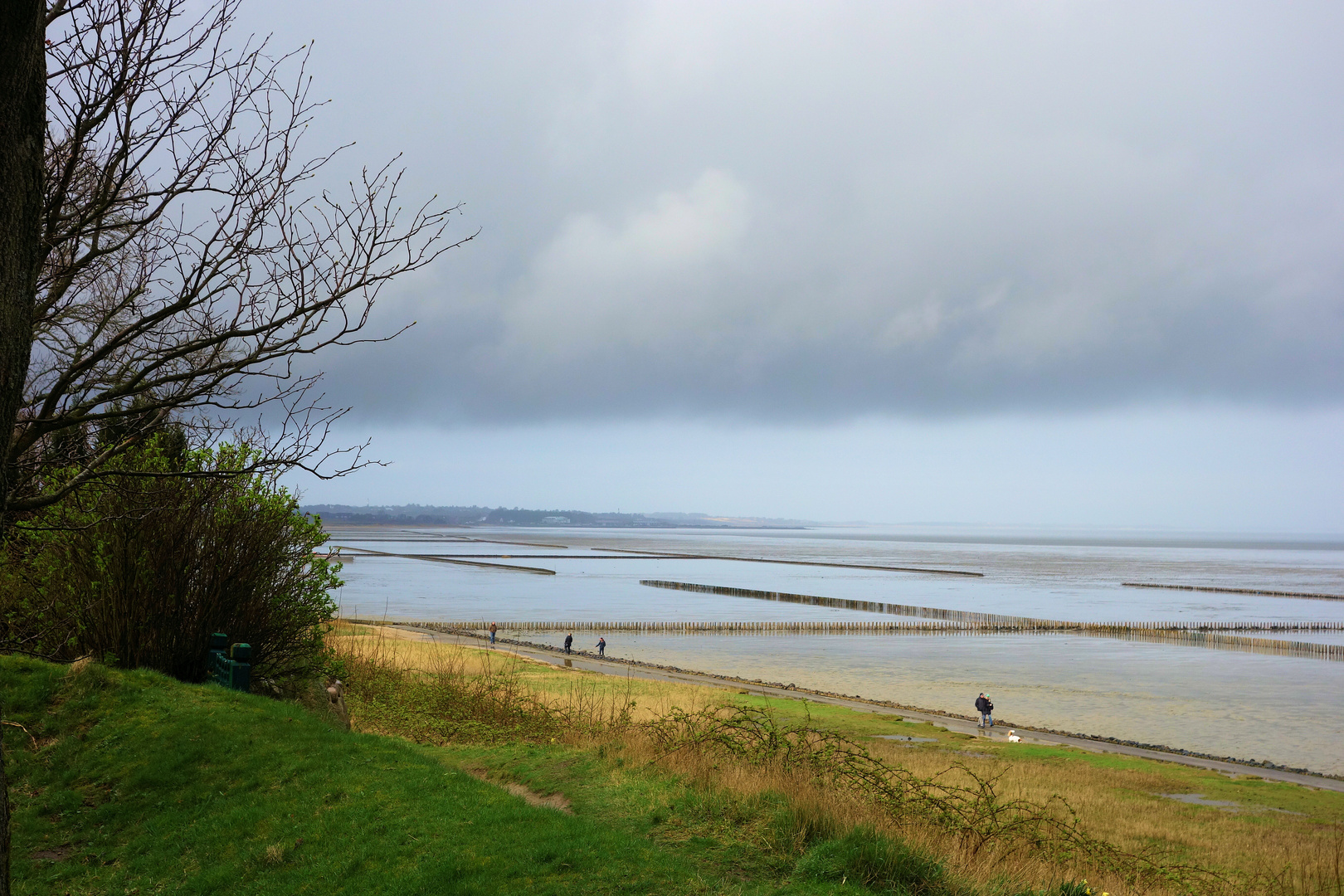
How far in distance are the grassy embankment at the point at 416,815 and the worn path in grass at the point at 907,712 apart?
15336mm

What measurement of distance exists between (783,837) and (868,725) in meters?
22.4

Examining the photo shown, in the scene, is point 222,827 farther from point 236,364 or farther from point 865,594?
point 865,594

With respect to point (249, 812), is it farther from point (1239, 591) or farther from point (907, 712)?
point (1239, 591)

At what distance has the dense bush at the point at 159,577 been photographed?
12773mm

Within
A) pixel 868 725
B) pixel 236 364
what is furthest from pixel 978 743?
pixel 236 364

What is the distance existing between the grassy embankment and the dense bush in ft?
4.20

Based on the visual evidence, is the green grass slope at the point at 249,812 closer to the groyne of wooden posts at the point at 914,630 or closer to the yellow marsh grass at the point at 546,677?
the yellow marsh grass at the point at 546,677

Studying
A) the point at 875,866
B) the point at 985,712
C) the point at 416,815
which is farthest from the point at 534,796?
the point at 985,712

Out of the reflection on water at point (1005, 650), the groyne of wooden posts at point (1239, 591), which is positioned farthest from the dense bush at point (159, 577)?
the groyne of wooden posts at point (1239, 591)

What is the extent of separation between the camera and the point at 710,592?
9388 cm

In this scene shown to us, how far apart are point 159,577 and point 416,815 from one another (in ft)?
22.3

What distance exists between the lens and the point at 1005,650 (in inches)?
2200

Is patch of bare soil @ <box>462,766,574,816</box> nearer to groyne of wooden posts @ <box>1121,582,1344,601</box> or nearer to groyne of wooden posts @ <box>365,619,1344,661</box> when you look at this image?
groyne of wooden posts @ <box>365,619,1344,661</box>

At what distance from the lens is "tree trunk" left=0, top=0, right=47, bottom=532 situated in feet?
15.3
